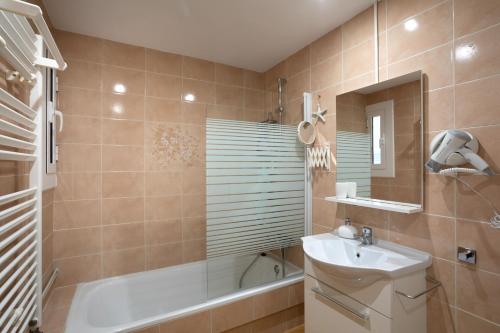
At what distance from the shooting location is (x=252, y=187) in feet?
6.28

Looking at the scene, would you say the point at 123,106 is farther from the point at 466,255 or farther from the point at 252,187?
the point at 466,255

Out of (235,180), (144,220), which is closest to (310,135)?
(235,180)

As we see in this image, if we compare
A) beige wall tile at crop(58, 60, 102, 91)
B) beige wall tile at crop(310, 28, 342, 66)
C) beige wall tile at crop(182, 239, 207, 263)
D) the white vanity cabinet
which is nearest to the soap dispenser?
the white vanity cabinet

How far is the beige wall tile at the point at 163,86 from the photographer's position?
2.33 metres

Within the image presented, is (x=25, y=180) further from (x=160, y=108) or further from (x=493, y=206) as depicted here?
(x=493, y=206)

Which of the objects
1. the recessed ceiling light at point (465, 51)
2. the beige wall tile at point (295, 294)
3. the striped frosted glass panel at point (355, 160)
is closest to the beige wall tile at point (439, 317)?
the striped frosted glass panel at point (355, 160)

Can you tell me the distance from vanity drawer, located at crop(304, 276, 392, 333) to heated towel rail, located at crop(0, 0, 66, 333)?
1510 millimetres

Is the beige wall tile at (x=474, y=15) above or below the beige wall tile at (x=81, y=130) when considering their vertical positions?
above

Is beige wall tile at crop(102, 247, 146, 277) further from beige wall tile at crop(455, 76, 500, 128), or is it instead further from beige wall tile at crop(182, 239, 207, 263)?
beige wall tile at crop(455, 76, 500, 128)

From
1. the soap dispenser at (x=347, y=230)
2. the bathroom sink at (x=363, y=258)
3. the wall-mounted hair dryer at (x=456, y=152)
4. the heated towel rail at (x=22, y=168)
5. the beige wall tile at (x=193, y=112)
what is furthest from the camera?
the beige wall tile at (x=193, y=112)

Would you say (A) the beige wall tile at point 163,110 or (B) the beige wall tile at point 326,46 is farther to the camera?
(A) the beige wall tile at point 163,110

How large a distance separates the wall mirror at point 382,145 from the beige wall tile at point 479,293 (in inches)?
15.1

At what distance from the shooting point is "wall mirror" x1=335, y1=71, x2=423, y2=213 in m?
1.45

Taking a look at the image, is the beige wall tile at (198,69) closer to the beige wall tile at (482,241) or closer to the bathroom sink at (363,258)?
the bathroom sink at (363,258)
